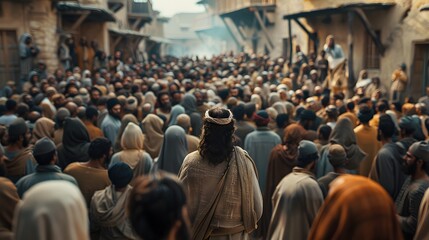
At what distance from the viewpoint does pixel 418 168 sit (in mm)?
3564

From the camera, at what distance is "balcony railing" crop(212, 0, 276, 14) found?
2541cm

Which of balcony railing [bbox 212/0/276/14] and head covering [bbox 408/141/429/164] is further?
balcony railing [bbox 212/0/276/14]

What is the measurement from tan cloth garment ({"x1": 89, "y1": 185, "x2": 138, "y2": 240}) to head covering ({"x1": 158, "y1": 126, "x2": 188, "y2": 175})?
4.51 ft

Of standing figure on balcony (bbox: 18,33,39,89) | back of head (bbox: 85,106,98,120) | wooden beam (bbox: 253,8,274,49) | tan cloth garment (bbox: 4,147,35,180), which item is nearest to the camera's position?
tan cloth garment (bbox: 4,147,35,180)

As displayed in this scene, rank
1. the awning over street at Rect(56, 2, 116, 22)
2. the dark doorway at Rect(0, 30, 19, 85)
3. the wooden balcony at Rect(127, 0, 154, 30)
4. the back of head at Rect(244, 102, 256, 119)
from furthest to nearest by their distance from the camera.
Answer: the wooden balcony at Rect(127, 0, 154, 30)
the awning over street at Rect(56, 2, 116, 22)
the dark doorway at Rect(0, 30, 19, 85)
the back of head at Rect(244, 102, 256, 119)

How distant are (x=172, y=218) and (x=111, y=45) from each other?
22922mm

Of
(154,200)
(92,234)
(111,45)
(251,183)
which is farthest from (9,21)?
(154,200)

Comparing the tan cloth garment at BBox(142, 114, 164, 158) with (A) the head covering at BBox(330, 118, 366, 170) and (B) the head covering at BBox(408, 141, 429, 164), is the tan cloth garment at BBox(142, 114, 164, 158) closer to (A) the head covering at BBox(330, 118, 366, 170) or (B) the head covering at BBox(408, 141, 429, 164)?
(A) the head covering at BBox(330, 118, 366, 170)

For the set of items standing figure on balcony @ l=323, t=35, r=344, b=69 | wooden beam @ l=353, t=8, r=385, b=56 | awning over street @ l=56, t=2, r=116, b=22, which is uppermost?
awning over street @ l=56, t=2, r=116, b=22

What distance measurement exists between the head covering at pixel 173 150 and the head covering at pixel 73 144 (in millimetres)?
998

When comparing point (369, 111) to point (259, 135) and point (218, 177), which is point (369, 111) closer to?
point (259, 135)

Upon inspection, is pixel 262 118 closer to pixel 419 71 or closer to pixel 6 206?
pixel 6 206

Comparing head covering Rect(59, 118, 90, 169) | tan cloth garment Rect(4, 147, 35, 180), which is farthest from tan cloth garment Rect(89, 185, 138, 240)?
head covering Rect(59, 118, 90, 169)

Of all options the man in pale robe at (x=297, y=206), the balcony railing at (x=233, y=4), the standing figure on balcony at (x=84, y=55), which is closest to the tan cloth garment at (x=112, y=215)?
the man in pale robe at (x=297, y=206)
